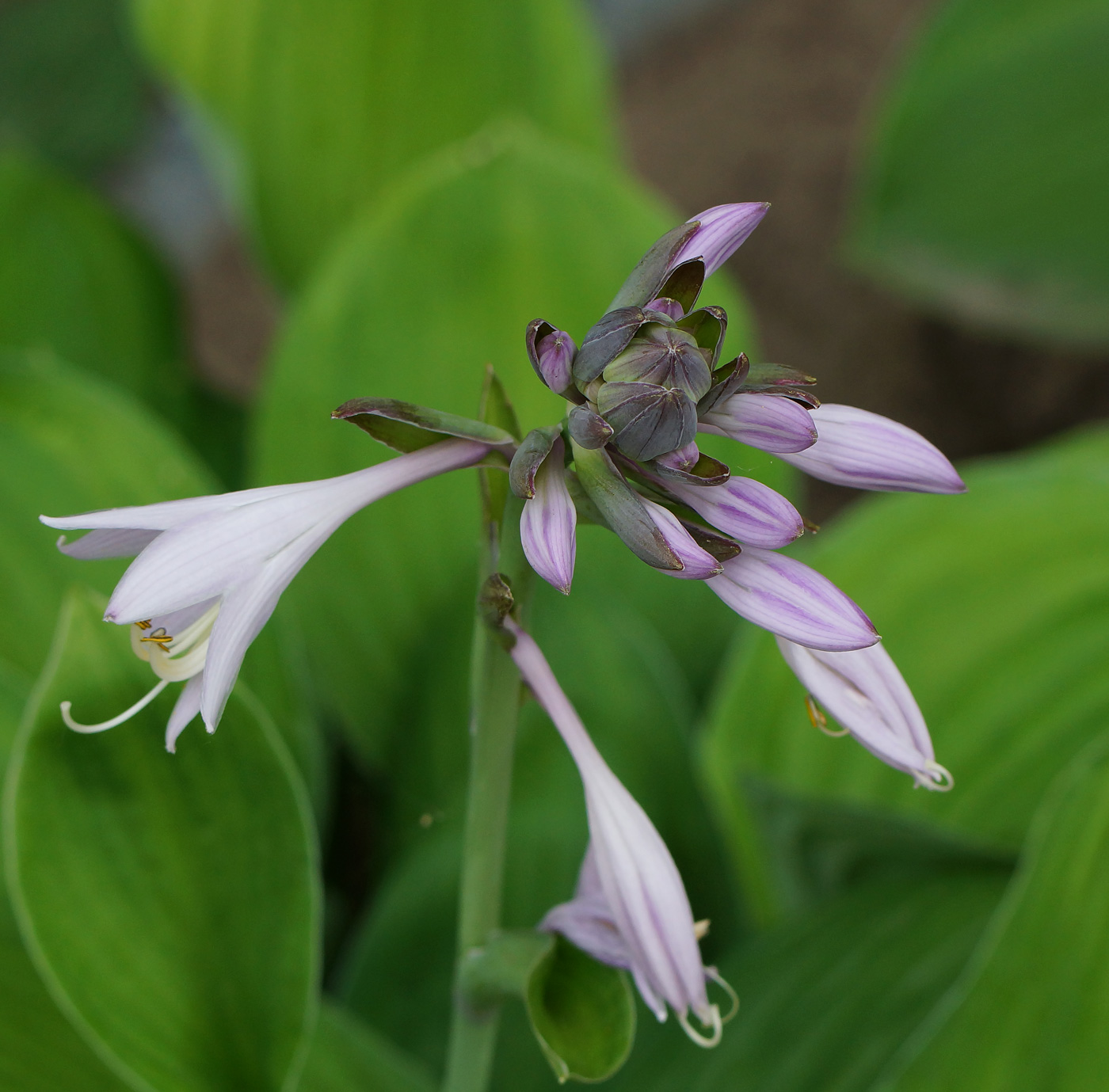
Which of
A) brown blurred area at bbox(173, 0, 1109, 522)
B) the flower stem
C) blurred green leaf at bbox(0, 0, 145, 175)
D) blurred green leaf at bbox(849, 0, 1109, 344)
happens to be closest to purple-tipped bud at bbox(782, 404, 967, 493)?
the flower stem

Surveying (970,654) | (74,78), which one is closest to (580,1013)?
(970,654)

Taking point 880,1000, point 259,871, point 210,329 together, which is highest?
point 259,871

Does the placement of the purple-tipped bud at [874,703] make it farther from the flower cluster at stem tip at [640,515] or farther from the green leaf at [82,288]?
the green leaf at [82,288]

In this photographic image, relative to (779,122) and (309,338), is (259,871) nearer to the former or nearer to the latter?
(309,338)

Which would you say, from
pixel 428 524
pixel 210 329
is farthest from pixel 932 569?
pixel 210 329

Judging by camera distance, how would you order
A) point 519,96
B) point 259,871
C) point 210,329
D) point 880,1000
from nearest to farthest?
point 259,871 → point 880,1000 → point 519,96 → point 210,329

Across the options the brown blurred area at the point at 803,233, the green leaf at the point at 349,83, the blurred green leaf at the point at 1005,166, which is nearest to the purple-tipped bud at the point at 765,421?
the green leaf at the point at 349,83
